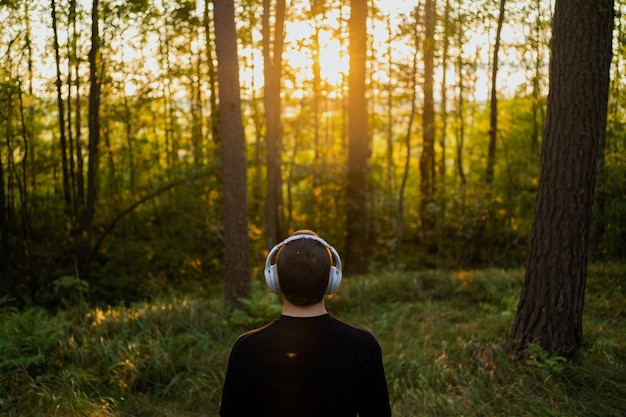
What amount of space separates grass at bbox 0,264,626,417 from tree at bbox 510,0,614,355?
0.50 m

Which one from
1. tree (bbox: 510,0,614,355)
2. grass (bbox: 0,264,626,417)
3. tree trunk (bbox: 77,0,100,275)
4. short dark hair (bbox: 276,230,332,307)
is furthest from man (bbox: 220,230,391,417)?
tree trunk (bbox: 77,0,100,275)

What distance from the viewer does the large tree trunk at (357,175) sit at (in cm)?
1477

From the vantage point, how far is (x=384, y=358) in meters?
6.81

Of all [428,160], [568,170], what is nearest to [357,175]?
[428,160]

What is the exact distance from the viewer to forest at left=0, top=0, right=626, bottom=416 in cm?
598

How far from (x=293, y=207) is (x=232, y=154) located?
Result: 10.2 metres

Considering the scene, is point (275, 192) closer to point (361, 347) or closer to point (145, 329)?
point (145, 329)

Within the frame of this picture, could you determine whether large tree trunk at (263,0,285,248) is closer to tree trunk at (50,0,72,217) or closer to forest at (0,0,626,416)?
forest at (0,0,626,416)

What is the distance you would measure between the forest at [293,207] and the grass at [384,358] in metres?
0.04

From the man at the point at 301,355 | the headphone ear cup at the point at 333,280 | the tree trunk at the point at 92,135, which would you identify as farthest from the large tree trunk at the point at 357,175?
the man at the point at 301,355

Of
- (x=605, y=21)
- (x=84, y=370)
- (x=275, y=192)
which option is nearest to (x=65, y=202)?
(x=275, y=192)

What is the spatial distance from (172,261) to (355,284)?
7.97m

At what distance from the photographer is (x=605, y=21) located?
588 centimetres

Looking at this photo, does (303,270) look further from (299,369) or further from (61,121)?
(61,121)
